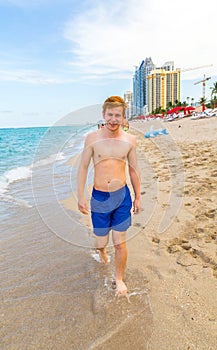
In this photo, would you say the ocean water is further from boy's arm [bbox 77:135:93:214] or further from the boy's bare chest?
the boy's bare chest

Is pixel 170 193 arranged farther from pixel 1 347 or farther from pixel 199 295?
pixel 1 347

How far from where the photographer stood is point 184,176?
253 inches

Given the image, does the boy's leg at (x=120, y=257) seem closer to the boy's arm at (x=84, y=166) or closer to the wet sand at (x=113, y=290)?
the wet sand at (x=113, y=290)

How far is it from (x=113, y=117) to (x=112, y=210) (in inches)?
37.2

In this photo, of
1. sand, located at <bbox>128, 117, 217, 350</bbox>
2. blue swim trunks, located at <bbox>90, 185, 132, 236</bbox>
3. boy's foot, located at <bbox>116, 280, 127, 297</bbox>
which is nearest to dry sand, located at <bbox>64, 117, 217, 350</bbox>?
sand, located at <bbox>128, 117, 217, 350</bbox>

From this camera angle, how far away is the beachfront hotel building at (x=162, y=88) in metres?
75.5

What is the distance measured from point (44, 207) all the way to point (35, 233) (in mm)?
1384

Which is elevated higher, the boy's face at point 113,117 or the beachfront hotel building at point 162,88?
the beachfront hotel building at point 162,88

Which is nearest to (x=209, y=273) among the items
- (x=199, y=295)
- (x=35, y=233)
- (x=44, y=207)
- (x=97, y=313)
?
(x=199, y=295)

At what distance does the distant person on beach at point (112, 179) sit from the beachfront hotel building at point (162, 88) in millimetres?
72005

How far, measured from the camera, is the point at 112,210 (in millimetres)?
2643

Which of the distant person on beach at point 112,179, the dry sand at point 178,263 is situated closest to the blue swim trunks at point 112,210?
the distant person on beach at point 112,179

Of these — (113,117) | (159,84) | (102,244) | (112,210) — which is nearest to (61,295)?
(102,244)

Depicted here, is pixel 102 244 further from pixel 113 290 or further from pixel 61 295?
pixel 61 295
